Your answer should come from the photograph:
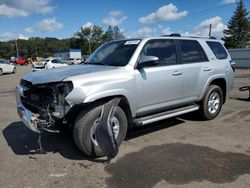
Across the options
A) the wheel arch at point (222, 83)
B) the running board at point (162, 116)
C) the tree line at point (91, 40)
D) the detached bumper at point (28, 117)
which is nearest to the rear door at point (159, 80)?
the running board at point (162, 116)

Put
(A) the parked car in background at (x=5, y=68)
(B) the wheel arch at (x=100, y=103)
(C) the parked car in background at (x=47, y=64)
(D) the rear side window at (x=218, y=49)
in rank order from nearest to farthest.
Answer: (B) the wheel arch at (x=100, y=103)
(D) the rear side window at (x=218, y=49)
(C) the parked car in background at (x=47, y=64)
(A) the parked car in background at (x=5, y=68)

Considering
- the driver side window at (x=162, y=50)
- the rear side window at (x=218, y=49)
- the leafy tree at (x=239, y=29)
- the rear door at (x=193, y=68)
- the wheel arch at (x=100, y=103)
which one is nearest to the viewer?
the wheel arch at (x=100, y=103)

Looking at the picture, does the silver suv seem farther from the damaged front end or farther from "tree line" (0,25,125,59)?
"tree line" (0,25,125,59)

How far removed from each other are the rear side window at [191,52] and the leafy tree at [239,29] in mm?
61349

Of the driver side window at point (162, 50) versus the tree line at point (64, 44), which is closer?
the driver side window at point (162, 50)

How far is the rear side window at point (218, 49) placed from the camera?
6.41 metres

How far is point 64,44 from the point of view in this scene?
131m

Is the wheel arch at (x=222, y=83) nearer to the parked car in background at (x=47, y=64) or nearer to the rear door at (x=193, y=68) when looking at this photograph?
the rear door at (x=193, y=68)

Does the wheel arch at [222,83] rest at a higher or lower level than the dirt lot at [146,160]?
higher

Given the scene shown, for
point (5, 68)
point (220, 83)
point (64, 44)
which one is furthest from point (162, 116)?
point (64, 44)

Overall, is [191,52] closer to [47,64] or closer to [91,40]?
[47,64]

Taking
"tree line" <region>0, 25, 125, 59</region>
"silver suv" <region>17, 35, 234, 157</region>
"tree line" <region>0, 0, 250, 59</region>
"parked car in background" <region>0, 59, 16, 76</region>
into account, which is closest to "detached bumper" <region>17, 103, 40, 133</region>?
"silver suv" <region>17, 35, 234, 157</region>

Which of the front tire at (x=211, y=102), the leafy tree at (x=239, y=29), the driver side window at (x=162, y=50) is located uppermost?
the leafy tree at (x=239, y=29)

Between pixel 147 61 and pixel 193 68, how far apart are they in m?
1.56
